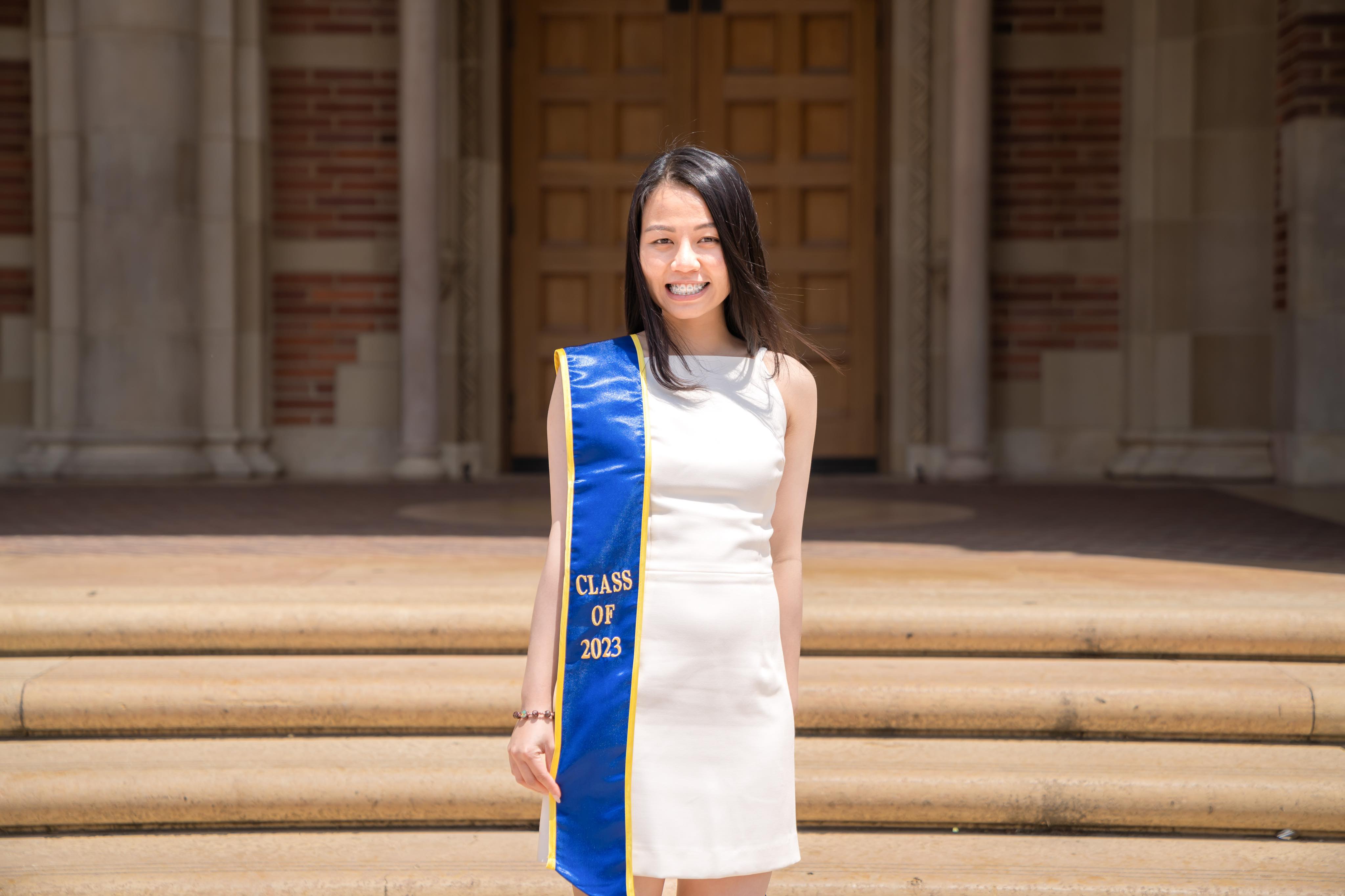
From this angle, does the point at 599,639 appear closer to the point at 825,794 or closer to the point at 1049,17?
the point at 825,794

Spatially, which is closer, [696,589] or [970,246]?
[696,589]

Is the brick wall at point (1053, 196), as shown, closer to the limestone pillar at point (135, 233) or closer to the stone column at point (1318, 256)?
the stone column at point (1318, 256)

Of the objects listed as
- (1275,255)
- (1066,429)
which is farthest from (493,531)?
(1275,255)

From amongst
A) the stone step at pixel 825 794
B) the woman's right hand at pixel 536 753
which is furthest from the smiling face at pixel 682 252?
the stone step at pixel 825 794

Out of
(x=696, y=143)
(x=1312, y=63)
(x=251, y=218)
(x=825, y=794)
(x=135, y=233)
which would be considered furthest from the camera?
(x=696, y=143)

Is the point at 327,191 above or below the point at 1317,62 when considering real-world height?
below

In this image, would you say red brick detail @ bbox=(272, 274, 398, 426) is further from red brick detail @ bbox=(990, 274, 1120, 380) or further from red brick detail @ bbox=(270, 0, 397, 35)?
red brick detail @ bbox=(990, 274, 1120, 380)

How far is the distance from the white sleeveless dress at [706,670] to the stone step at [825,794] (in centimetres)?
142

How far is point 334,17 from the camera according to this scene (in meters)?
9.03

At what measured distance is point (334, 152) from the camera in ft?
29.7

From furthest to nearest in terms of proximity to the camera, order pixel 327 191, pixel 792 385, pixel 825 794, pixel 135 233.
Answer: pixel 327 191 < pixel 135 233 < pixel 825 794 < pixel 792 385

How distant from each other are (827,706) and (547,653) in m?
1.79

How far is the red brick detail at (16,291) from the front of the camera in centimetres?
897

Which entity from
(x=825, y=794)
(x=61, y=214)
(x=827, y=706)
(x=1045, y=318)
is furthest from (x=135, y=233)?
(x=825, y=794)
